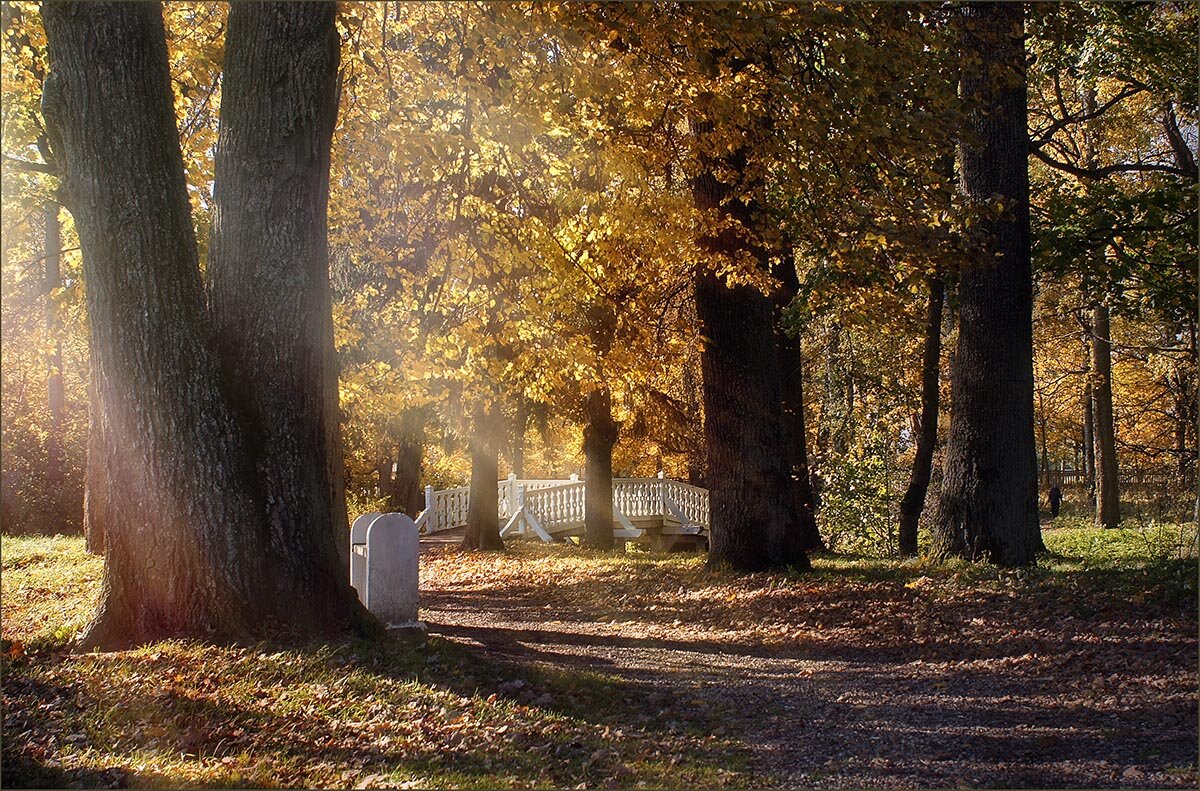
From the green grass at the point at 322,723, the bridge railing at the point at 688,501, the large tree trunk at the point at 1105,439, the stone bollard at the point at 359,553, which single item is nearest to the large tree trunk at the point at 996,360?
the green grass at the point at 322,723

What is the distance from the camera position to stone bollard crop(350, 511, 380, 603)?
9977mm

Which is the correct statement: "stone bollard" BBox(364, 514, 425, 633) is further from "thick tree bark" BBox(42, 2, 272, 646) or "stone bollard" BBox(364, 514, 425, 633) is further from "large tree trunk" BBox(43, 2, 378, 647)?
"thick tree bark" BBox(42, 2, 272, 646)

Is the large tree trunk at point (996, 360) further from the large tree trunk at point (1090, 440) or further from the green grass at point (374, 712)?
the large tree trunk at point (1090, 440)

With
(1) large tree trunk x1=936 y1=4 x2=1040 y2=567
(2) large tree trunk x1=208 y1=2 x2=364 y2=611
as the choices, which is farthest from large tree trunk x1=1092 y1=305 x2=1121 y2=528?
(2) large tree trunk x1=208 y1=2 x2=364 y2=611

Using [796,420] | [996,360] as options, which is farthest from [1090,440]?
[996,360]

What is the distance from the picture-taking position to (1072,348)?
30359 mm

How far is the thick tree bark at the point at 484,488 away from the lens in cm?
2069

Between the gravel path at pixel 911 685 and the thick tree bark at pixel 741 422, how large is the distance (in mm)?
1357

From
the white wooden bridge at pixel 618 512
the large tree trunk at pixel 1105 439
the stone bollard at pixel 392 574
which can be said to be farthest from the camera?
the white wooden bridge at pixel 618 512

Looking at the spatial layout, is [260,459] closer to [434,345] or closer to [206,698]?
[206,698]

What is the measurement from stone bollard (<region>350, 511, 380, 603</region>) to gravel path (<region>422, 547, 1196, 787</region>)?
3.21 feet

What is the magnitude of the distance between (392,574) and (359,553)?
1.00 metres

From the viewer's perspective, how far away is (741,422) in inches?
484

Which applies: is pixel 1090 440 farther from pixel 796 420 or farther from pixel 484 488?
pixel 484 488
